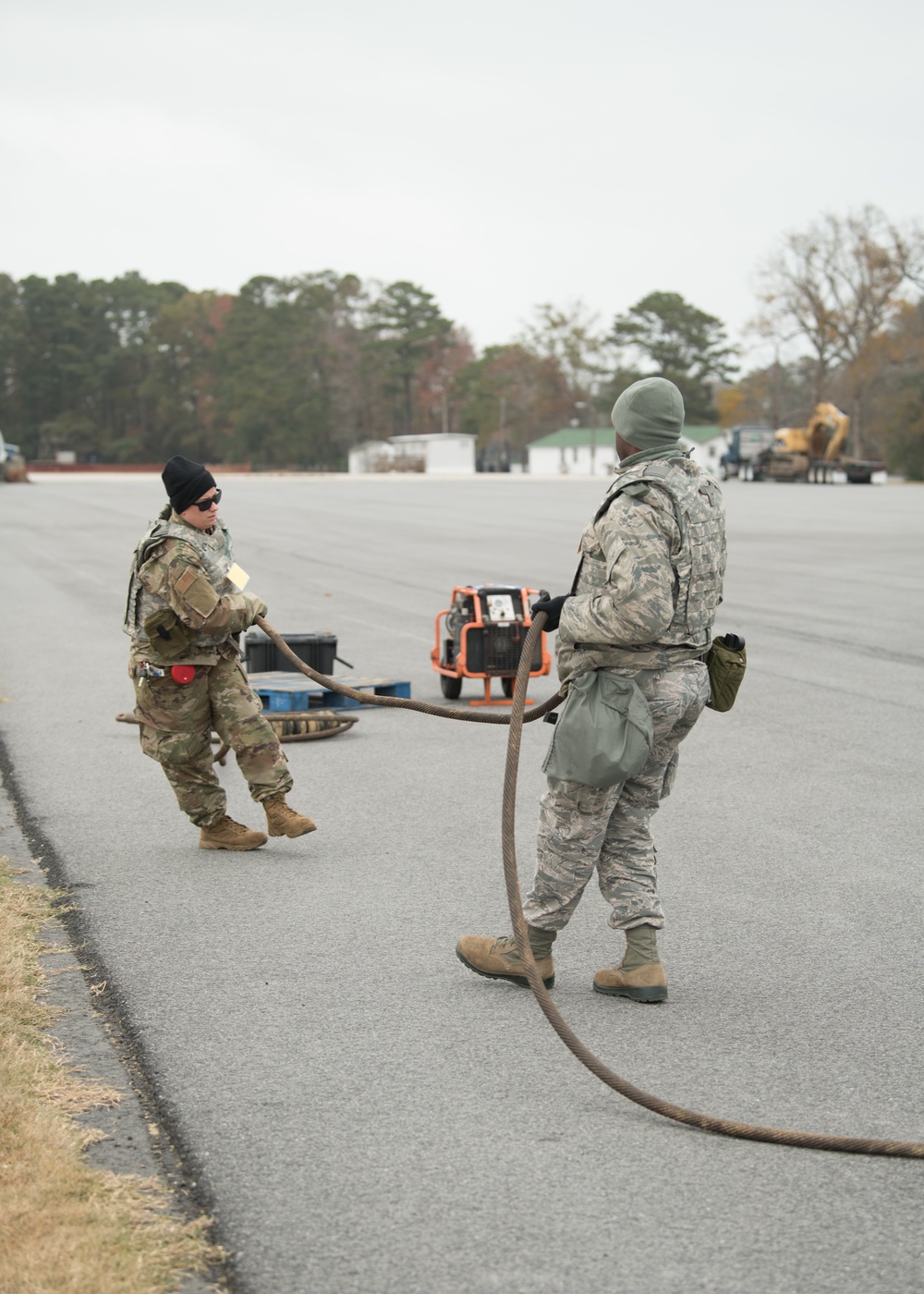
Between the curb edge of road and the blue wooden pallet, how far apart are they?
3.40 meters

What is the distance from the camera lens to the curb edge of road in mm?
3332

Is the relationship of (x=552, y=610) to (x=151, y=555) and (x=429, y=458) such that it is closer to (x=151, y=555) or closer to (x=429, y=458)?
(x=151, y=555)

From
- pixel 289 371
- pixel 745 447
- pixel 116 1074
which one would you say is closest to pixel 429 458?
pixel 289 371

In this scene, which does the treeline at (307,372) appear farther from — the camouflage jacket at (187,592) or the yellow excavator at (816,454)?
the camouflage jacket at (187,592)

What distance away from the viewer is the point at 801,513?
1462 inches

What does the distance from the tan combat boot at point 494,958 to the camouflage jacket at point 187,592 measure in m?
1.96

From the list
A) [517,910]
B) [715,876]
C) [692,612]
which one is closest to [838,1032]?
[517,910]

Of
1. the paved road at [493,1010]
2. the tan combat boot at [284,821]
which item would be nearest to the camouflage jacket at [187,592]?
the tan combat boot at [284,821]

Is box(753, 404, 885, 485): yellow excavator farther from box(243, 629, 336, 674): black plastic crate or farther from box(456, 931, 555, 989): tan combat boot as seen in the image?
box(456, 931, 555, 989): tan combat boot

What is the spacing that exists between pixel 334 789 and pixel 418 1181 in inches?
173

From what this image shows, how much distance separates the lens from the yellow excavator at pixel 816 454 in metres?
67.5

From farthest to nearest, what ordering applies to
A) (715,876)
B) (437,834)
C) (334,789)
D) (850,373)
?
(850,373) → (334,789) → (437,834) → (715,876)

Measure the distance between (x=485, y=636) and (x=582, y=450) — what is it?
112 metres

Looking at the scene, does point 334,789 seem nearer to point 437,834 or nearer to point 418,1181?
point 437,834
